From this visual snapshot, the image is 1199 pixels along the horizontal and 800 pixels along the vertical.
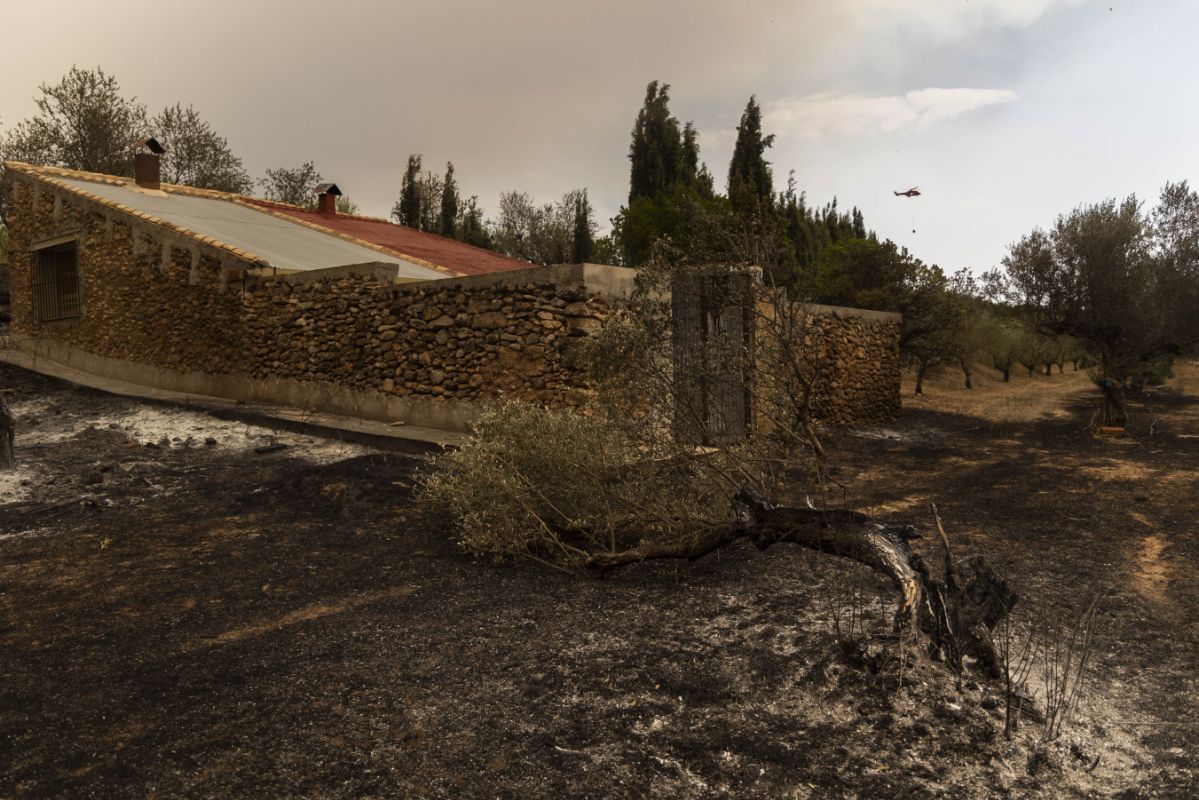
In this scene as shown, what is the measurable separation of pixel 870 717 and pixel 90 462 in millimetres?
8720

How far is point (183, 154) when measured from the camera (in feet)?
92.5

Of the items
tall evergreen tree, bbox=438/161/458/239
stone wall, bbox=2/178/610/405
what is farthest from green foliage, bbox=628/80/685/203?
stone wall, bbox=2/178/610/405

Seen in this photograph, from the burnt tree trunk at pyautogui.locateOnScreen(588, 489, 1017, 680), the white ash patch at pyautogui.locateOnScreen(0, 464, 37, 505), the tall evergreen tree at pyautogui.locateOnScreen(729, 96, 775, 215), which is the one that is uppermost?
the tall evergreen tree at pyautogui.locateOnScreen(729, 96, 775, 215)

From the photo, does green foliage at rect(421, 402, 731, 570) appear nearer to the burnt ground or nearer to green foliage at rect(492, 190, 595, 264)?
the burnt ground

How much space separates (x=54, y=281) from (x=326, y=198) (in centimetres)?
716

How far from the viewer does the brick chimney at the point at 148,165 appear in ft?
54.1

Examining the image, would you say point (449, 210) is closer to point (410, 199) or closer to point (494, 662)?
point (410, 199)

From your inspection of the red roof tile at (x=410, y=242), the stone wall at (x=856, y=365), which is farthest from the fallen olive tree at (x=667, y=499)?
the red roof tile at (x=410, y=242)

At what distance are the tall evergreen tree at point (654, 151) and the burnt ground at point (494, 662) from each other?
24.5m

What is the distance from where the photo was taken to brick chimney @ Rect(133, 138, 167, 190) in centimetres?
1650

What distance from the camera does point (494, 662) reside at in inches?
169

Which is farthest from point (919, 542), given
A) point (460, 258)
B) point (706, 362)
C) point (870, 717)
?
point (460, 258)

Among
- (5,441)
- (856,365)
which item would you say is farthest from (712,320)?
(5,441)

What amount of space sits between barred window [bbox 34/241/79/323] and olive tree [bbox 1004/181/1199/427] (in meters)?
18.9
